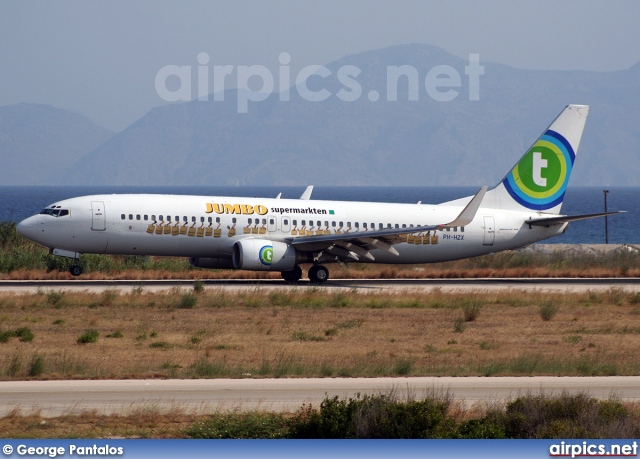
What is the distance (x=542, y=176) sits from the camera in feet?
159

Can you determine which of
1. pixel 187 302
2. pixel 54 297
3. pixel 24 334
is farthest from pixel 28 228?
pixel 24 334

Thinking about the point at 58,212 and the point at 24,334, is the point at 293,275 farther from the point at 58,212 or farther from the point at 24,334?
the point at 24,334

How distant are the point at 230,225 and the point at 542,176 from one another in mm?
14976

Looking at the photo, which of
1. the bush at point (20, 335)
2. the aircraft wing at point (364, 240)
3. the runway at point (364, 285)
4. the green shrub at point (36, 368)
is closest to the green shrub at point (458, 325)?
the runway at point (364, 285)

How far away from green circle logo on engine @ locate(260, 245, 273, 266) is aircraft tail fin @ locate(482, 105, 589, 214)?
11.3 meters

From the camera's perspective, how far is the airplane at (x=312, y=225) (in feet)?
138

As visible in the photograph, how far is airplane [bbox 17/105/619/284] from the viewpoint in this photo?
42000 mm

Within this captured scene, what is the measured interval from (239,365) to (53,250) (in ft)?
73.1

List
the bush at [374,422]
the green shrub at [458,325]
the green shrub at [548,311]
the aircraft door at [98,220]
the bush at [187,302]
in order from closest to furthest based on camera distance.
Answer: the bush at [374,422] → the green shrub at [458,325] → the green shrub at [548,311] → the bush at [187,302] → the aircraft door at [98,220]

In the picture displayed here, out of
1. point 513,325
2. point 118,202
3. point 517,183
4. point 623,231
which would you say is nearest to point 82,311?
point 118,202

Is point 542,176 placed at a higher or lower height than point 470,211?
higher

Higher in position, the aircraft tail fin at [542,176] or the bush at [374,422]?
the aircraft tail fin at [542,176]

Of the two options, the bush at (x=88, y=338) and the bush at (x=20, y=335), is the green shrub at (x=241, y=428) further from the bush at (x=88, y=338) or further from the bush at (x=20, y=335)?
the bush at (x=20, y=335)

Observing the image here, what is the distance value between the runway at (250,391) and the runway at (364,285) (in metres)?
19.9
